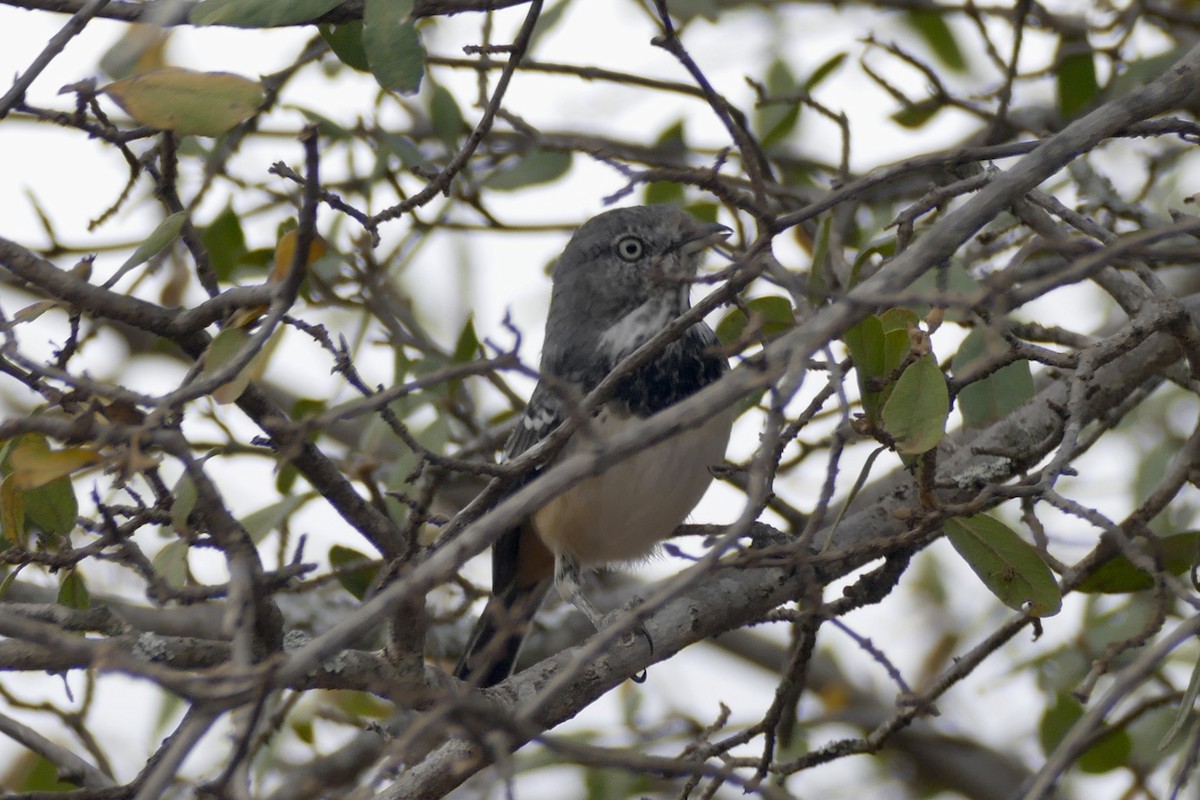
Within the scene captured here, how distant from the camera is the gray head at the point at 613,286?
466 centimetres

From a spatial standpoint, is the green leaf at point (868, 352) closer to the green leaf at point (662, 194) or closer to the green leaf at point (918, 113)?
the green leaf at point (918, 113)

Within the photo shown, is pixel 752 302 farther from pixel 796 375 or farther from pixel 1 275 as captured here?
pixel 1 275

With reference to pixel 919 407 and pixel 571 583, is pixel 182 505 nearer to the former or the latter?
pixel 919 407

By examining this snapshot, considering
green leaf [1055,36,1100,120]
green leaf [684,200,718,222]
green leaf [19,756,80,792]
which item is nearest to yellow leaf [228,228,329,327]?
green leaf [19,756,80,792]

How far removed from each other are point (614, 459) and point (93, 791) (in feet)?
5.41

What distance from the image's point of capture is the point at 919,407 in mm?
2660

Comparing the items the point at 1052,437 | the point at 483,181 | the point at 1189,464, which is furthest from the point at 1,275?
the point at 1189,464

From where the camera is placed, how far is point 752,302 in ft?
12.1

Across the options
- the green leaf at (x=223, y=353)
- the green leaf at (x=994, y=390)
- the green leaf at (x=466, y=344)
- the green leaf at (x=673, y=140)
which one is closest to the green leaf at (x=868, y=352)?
the green leaf at (x=994, y=390)

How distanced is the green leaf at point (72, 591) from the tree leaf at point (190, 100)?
1.08 metres

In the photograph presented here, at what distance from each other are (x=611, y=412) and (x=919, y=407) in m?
1.70

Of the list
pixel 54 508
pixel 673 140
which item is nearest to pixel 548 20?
pixel 673 140

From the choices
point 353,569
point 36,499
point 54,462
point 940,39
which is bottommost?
point 54,462

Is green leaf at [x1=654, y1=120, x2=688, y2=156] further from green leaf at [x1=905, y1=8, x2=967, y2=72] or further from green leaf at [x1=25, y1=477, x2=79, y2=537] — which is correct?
green leaf at [x1=25, y1=477, x2=79, y2=537]
